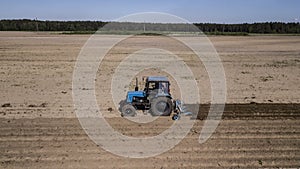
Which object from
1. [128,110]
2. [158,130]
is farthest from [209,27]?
[158,130]

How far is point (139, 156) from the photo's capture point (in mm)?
8281

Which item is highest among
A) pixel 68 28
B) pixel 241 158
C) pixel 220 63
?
pixel 68 28

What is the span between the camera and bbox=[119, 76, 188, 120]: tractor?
10977mm

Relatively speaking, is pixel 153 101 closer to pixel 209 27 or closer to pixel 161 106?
pixel 161 106

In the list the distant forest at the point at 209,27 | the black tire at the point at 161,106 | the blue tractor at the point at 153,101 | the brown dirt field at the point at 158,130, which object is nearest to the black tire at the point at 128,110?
the blue tractor at the point at 153,101

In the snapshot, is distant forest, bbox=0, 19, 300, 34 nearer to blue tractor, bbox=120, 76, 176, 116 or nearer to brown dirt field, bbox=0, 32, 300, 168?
brown dirt field, bbox=0, 32, 300, 168

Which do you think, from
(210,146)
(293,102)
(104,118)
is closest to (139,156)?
(210,146)

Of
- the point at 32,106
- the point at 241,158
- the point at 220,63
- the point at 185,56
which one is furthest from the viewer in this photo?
the point at 185,56

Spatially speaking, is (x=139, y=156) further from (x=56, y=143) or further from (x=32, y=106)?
(x=32, y=106)

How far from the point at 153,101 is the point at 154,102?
0.16 ft

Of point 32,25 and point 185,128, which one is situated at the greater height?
point 32,25

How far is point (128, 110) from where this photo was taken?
11.1m

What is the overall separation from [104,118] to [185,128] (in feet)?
9.11

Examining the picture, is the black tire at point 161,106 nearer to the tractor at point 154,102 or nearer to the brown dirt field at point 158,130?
the tractor at point 154,102
